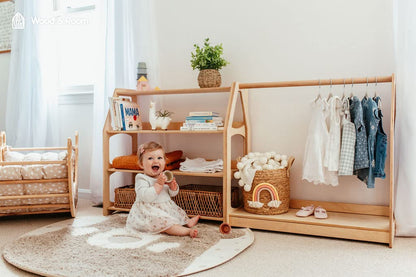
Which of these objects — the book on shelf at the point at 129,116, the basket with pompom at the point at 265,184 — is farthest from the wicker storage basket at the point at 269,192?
the book on shelf at the point at 129,116

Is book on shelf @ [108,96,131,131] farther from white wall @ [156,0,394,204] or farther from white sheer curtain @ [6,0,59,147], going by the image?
white sheer curtain @ [6,0,59,147]

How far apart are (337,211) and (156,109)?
1.44m

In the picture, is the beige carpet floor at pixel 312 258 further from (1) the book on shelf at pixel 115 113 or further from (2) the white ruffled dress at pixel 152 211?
(1) the book on shelf at pixel 115 113

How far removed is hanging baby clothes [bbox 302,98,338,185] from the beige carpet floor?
341mm

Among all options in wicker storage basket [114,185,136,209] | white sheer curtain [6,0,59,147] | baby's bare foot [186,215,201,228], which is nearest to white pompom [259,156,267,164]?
baby's bare foot [186,215,201,228]

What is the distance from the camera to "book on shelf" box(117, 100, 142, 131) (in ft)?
8.66

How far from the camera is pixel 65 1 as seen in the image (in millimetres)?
3426

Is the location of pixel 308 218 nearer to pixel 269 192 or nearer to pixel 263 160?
pixel 269 192

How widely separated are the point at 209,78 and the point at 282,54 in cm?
50

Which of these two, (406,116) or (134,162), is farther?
(134,162)

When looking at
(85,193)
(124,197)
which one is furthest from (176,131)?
(85,193)

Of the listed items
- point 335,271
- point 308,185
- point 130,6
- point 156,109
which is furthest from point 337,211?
point 130,6

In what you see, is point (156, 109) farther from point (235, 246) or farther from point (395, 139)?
point (395, 139)

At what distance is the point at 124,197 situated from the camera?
2650mm
